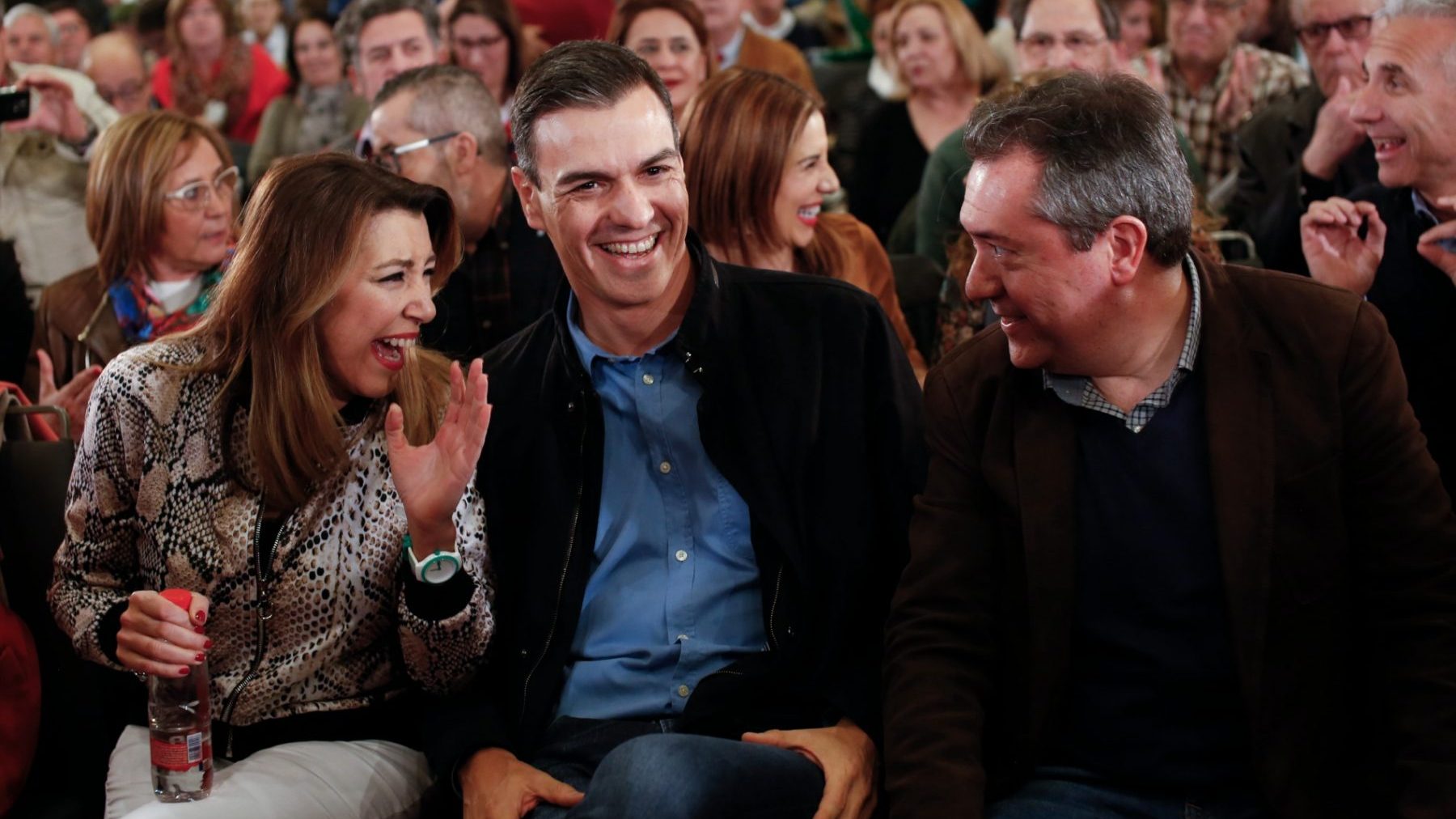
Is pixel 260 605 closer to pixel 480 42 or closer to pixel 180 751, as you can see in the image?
pixel 180 751

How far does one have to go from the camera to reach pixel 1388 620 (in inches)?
90.2

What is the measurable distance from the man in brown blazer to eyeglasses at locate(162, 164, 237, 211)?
2.55m

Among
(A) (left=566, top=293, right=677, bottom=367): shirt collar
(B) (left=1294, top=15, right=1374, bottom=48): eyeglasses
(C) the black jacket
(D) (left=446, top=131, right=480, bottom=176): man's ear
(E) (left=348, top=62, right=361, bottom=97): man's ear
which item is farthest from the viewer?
(E) (left=348, top=62, right=361, bottom=97): man's ear

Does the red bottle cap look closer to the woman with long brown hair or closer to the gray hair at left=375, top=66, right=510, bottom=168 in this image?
the gray hair at left=375, top=66, right=510, bottom=168

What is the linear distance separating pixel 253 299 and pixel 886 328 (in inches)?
44.5

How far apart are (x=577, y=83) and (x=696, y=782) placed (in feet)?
3.98

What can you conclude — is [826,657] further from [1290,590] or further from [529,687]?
[1290,590]

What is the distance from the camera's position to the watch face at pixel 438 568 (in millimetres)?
2549

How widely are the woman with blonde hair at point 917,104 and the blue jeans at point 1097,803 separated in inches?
137

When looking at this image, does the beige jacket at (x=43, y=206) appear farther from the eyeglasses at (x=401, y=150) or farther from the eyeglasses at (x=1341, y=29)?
the eyeglasses at (x=1341, y=29)

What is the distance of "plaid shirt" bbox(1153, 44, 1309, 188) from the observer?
18.7 ft

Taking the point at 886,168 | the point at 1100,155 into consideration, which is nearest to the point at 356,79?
the point at 886,168

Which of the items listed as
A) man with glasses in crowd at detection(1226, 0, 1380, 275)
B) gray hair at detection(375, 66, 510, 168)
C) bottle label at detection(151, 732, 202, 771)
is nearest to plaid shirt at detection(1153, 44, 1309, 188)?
man with glasses in crowd at detection(1226, 0, 1380, 275)

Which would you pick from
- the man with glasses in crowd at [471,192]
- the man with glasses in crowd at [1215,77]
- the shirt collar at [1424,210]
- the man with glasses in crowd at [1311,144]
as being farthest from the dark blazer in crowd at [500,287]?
the man with glasses in crowd at [1215,77]
